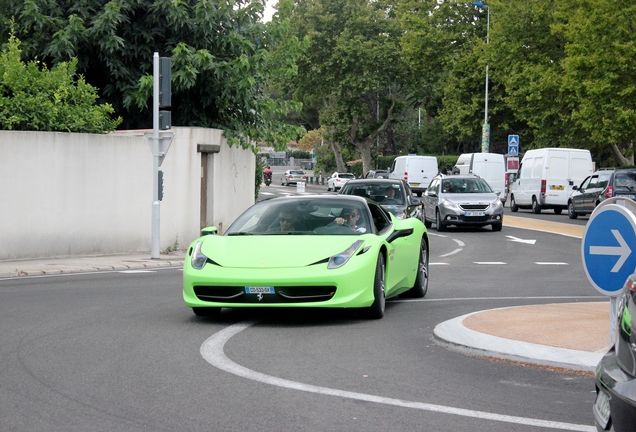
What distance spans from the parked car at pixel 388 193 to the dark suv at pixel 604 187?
12.6 metres

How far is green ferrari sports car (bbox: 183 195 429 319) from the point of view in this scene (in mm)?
9930

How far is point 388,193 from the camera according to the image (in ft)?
71.7

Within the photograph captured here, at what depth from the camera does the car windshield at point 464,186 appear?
98.1ft

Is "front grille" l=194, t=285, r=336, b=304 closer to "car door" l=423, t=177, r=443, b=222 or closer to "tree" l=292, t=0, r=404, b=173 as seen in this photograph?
"car door" l=423, t=177, r=443, b=222

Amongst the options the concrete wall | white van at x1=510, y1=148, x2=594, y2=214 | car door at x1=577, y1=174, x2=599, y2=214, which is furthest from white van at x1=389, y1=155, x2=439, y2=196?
the concrete wall

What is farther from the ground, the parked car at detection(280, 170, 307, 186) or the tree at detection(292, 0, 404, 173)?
the tree at detection(292, 0, 404, 173)

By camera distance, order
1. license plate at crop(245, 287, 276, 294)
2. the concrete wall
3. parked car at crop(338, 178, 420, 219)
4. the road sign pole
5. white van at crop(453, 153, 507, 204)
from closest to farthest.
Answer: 1. the road sign pole
2. license plate at crop(245, 287, 276, 294)
3. the concrete wall
4. parked car at crop(338, 178, 420, 219)
5. white van at crop(453, 153, 507, 204)

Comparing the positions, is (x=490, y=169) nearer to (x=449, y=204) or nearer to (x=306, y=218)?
(x=449, y=204)

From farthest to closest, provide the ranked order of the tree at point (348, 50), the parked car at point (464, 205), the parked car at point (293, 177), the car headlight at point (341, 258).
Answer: the parked car at point (293, 177) < the tree at point (348, 50) < the parked car at point (464, 205) < the car headlight at point (341, 258)

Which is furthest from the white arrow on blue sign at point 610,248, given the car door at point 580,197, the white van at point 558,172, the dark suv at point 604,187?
the white van at point 558,172

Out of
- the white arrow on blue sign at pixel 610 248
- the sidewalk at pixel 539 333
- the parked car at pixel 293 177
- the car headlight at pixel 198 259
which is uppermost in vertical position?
the white arrow on blue sign at pixel 610 248

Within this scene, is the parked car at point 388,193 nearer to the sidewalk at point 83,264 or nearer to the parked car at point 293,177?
the sidewalk at point 83,264

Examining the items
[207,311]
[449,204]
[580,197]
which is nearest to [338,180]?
[580,197]

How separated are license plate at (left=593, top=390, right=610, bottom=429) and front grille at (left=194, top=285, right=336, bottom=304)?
17.4 ft
